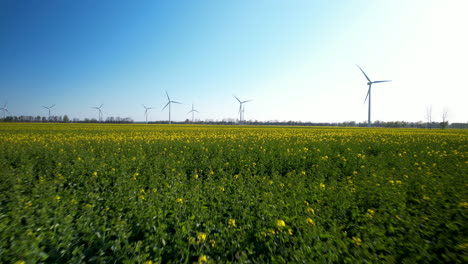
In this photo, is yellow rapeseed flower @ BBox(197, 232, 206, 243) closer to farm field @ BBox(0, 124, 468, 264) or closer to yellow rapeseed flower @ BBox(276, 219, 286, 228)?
farm field @ BBox(0, 124, 468, 264)

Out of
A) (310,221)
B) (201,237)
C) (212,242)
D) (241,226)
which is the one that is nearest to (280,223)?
(310,221)

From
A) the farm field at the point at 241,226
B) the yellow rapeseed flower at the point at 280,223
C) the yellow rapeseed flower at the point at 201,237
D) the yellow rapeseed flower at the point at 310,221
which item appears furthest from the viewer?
the yellow rapeseed flower at the point at 310,221

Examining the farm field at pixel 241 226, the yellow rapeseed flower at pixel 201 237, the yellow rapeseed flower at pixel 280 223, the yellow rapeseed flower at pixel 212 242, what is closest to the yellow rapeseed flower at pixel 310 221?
the farm field at pixel 241 226

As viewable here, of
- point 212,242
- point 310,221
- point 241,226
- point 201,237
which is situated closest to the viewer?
point 201,237

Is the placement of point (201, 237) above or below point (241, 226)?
above

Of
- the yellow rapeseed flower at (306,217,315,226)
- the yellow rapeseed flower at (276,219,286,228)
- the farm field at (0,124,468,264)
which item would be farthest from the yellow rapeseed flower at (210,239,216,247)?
the yellow rapeseed flower at (306,217,315,226)

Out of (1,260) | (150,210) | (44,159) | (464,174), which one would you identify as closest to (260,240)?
(150,210)

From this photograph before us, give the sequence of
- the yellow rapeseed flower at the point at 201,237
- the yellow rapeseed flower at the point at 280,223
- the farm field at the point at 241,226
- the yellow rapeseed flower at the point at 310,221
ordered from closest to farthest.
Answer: the farm field at the point at 241,226, the yellow rapeseed flower at the point at 201,237, the yellow rapeseed flower at the point at 280,223, the yellow rapeseed flower at the point at 310,221

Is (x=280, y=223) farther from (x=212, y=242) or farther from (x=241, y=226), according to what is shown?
(x=212, y=242)

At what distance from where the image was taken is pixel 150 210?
3428 millimetres

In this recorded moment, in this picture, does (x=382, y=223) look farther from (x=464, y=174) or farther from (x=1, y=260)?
(x=1, y=260)

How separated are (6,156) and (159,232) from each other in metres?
8.88

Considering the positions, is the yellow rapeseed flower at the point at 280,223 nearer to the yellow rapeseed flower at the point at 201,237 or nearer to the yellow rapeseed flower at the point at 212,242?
the yellow rapeseed flower at the point at 212,242

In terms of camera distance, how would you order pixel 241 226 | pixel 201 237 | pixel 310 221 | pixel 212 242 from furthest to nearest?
1. pixel 241 226
2. pixel 310 221
3. pixel 212 242
4. pixel 201 237
